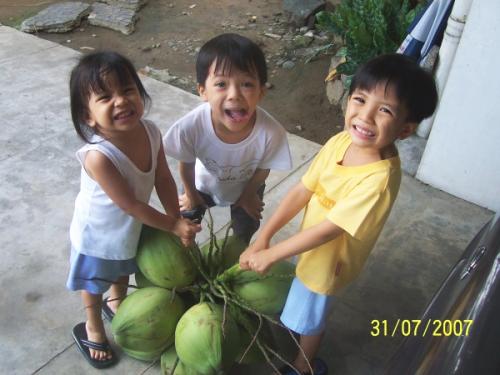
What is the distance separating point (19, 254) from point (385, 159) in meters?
1.75

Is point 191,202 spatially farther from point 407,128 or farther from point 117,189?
point 407,128

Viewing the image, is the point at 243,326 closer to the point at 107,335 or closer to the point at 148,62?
the point at 107,335

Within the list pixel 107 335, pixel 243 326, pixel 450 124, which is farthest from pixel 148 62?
pixel 243 326

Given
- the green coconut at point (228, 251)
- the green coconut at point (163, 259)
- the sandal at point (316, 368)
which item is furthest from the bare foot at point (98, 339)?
the sandal at point (316, 368)

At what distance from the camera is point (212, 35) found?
510 centimetres

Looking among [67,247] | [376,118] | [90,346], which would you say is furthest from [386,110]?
[67,247]

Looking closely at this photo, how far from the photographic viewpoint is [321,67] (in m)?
4.43

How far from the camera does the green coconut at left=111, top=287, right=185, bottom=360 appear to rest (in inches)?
59.8

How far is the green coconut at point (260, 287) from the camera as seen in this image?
161 centimetres

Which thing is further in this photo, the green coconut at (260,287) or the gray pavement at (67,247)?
the gray pavement at (67,247)

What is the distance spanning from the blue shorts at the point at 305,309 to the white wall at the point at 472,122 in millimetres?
1521

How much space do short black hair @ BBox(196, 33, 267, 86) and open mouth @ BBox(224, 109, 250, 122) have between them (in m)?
0.12

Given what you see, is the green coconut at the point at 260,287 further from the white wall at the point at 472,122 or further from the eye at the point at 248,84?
the white wall at the point at 472,122

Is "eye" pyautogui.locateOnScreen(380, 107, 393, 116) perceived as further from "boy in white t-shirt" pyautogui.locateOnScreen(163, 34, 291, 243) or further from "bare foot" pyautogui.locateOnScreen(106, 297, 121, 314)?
"bare foot" pyautogui.locateOnScreen(106, 297, 121, 314)
